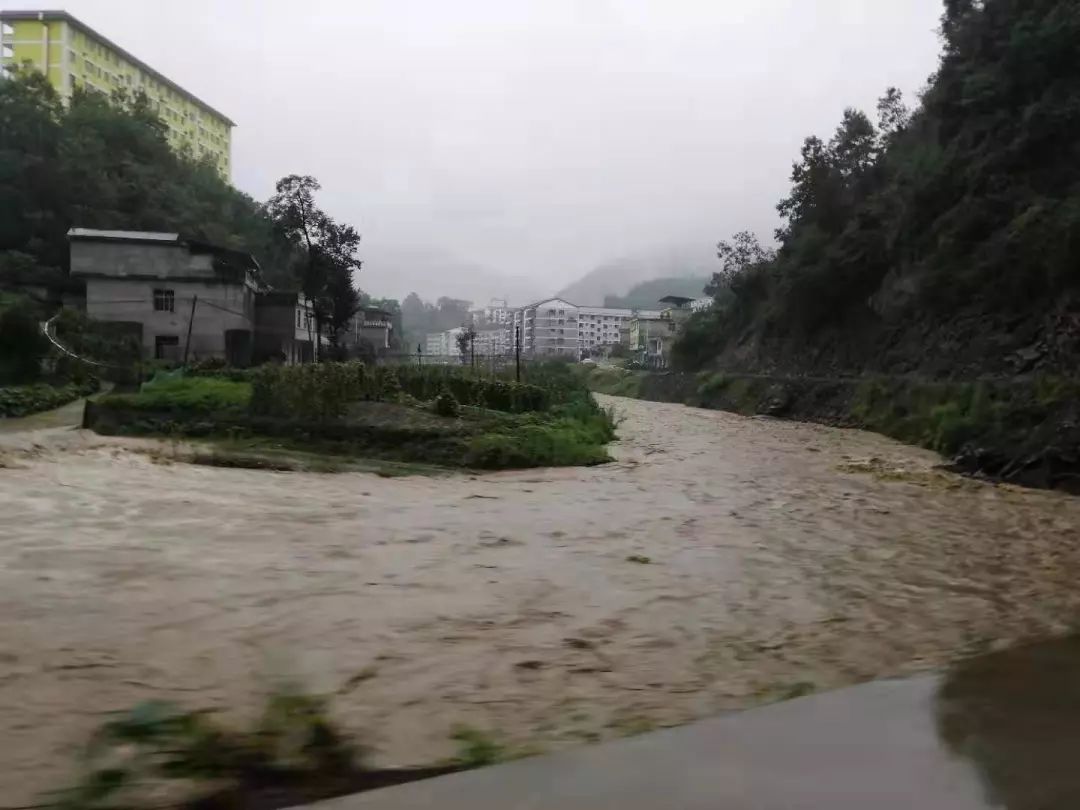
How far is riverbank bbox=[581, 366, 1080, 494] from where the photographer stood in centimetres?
1552

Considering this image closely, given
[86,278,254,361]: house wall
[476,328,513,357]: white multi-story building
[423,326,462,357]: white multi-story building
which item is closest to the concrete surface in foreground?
[86,278,254,361]: house wall

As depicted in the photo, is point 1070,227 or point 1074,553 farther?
point 1070,227

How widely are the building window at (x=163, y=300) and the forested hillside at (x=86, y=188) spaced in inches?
188

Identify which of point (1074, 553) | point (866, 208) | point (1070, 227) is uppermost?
point (866, 208)

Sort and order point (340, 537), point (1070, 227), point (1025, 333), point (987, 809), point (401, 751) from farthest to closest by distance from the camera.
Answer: point (1025, 333) → point (1070, 227) → point (340, 537) → point (401, 751) → point (987, 809)

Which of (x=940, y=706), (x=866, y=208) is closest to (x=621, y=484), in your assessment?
(x=940, y=706)

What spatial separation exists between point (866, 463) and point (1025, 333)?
840 cm

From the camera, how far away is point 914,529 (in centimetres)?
1065

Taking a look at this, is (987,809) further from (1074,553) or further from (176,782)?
(1074,553)

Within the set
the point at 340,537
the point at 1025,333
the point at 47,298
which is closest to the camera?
the point at 340,537

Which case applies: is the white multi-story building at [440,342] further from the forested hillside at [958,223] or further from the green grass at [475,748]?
the green grass at [475,748]

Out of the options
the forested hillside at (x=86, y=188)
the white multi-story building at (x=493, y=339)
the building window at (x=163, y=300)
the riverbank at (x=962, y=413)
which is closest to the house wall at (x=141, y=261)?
the building window at (x=163, y=300)

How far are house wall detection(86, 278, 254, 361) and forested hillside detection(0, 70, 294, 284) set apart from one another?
3429 mm

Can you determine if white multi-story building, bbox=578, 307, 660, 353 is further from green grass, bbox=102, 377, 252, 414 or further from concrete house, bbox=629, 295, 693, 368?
green grass, bbox=102, 377, 252, 414
